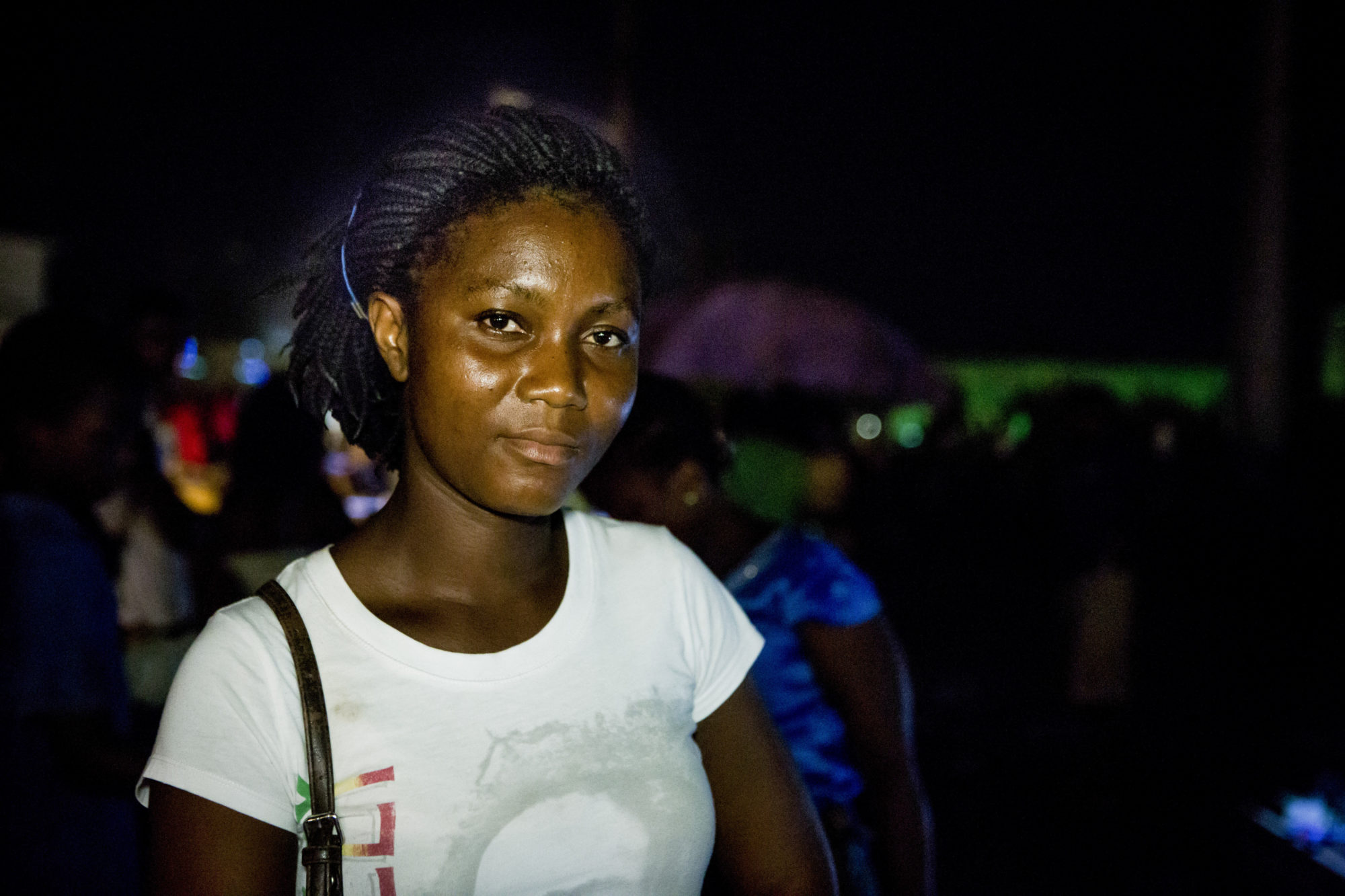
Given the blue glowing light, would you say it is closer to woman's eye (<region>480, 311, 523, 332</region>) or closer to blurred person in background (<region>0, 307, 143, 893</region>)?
blurred person in background (<region>0, 307, 143, 893</region>)

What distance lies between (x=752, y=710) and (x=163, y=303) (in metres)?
4.42

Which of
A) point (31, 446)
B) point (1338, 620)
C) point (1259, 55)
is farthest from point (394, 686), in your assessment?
point (1259, 55)

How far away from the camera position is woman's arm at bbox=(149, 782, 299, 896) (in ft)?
4.21

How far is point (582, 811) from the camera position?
4.93 feet

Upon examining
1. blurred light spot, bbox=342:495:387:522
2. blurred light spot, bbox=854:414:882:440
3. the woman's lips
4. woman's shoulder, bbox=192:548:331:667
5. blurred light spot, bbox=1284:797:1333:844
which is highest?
the woman's lips

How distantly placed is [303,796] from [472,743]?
0.23 meters

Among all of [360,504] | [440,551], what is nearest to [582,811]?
[440,551]

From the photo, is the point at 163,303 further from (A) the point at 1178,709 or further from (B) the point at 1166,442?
(B) the point at 1166,442

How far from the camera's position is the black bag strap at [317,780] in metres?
1.34

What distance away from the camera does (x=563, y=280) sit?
5.00 ft

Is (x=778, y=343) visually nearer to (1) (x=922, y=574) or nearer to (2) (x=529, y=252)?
(1) (x=922, y=574)

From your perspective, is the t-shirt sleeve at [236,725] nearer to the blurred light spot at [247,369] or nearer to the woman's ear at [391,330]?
the woman's ear at [391,330]

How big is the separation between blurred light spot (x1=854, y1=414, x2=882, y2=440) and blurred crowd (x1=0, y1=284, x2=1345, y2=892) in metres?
0.07

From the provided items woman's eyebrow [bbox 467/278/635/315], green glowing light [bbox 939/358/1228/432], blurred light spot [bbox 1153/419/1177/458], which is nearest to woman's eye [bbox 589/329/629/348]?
woman's eyebrow [bbox 467/278/635/315]
